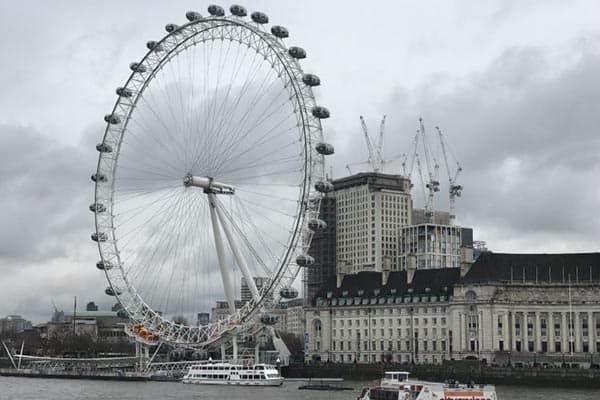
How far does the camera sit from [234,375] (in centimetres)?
11812

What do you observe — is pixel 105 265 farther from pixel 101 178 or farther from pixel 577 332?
pixel 577 332

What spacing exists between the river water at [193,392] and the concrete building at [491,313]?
2632 cm

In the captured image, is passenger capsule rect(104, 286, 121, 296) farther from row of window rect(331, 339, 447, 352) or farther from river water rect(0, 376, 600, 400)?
row of window rect(331, 339, 447, 352)

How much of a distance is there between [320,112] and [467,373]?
4295 cm

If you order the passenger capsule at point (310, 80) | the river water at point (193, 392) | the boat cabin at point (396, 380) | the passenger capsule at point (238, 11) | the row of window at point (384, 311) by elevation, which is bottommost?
the river water at point (193, 392)

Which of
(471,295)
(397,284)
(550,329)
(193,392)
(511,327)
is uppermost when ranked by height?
(397,284)

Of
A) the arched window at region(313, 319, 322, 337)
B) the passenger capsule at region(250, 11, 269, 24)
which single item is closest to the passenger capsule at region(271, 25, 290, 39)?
the passenger capsule at region(250, 11, 269, 24)

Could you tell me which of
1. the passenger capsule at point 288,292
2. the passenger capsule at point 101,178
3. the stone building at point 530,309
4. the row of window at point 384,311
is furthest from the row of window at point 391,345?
the passenger capsule at point 101,178

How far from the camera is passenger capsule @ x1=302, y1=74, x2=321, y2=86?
9938 cm

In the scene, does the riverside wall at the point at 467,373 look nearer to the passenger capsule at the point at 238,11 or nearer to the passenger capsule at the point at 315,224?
the passenger capsule at the point at 315,224

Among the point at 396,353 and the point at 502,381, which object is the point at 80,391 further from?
the point at 396,353

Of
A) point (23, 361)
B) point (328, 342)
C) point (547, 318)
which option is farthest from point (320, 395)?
point (23, 361)

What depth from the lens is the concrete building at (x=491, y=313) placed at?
453 feet

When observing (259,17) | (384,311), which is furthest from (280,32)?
(384,311)
